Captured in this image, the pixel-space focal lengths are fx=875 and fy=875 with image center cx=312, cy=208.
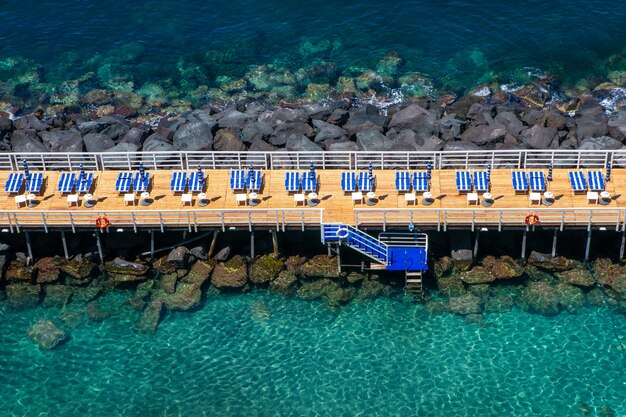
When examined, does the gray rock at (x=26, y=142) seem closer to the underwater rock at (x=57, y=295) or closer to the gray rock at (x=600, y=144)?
the underwater rock at (x=57, y=295)

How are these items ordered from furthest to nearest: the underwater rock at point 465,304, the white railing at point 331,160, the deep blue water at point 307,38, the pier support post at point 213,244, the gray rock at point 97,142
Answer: the deep blue water at point 307,38, the gray rock at point 97,142, the white railing at point 331,160, the pier support post at point 213,244, the underwater rock at point 465,304

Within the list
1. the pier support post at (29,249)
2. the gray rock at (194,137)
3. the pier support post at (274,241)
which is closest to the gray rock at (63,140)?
the gray rock at (194,137)

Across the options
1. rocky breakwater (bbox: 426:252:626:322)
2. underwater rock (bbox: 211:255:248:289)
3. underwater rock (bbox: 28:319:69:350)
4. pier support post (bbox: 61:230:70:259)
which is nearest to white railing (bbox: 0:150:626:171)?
pier support post (bbox: 61:230:70:259)

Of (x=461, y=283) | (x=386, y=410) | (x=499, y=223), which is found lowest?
(x=386, y=410)

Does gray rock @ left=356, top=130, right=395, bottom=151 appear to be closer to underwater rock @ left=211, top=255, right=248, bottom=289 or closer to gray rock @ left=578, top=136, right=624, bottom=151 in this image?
underwater rock @ left=211, top=255, right=248, bottom=289

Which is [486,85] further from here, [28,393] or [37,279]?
[28,393]

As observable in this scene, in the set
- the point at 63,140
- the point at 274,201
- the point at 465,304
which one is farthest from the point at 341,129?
the point at 63,140

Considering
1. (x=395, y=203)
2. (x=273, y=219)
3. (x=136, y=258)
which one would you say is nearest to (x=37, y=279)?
(x=136, y=258)
